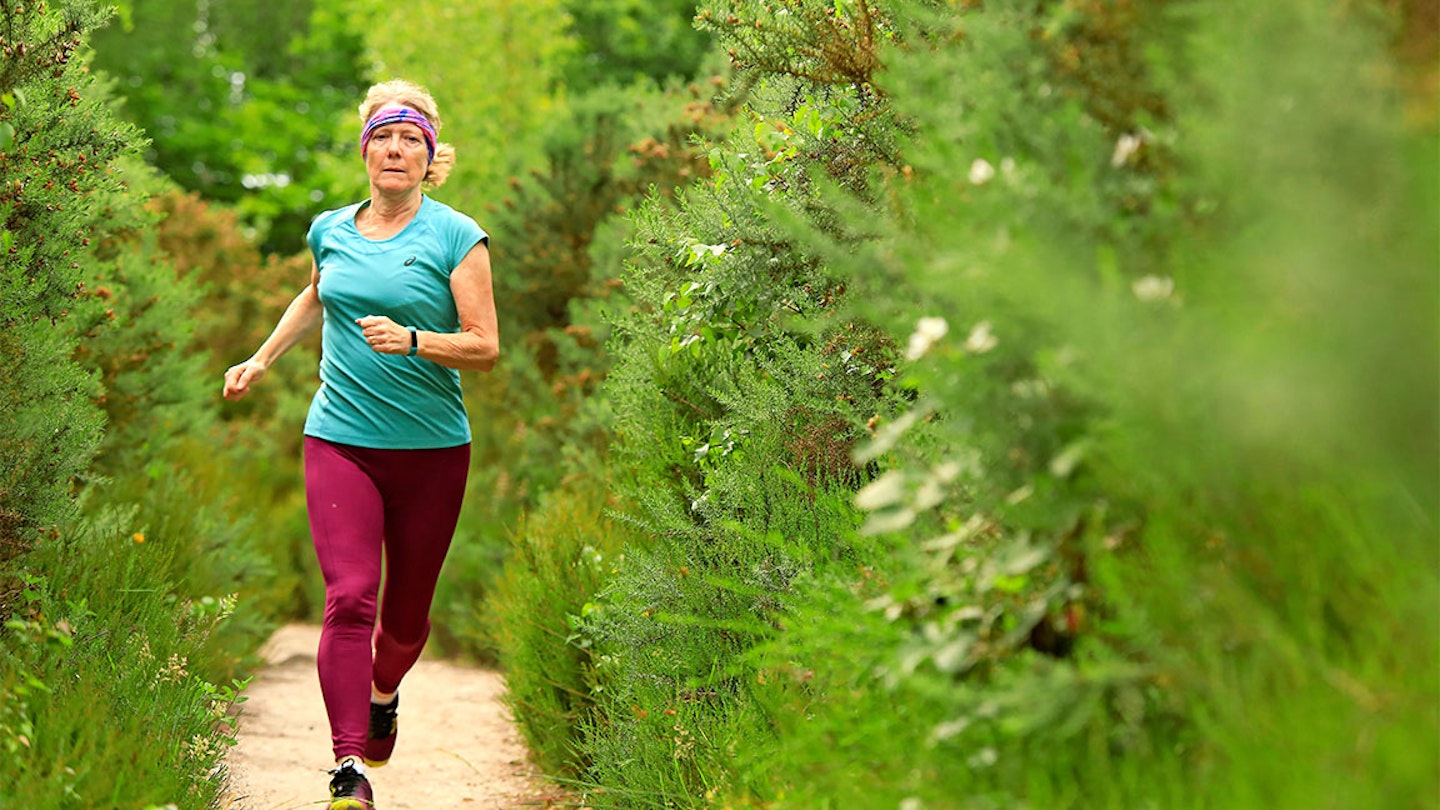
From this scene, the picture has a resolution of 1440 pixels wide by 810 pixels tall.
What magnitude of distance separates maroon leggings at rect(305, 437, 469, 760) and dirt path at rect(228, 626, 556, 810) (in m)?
0.50

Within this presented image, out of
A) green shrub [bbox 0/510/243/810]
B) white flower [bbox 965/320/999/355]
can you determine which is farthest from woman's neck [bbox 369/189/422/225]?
white flower [bbox 965/320/999/355]

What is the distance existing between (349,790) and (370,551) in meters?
0.72

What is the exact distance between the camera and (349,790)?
159 inches

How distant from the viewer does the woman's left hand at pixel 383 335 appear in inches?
163

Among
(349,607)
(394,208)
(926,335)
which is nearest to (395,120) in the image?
(394,208)

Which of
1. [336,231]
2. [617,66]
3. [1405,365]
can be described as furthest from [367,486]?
[617,66]

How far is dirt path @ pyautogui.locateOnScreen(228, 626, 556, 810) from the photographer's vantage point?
16.6ft

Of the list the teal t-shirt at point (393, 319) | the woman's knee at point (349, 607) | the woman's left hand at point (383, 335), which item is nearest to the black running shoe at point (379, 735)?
the woman's knee at point (349, 607)

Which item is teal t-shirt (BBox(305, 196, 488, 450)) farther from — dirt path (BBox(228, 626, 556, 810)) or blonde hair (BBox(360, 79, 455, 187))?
dirt path (BBox(228, 626, 556, 810))

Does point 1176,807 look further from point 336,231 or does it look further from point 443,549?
point 336,231

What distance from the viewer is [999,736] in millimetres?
2377

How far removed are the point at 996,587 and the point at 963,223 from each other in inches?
24.6

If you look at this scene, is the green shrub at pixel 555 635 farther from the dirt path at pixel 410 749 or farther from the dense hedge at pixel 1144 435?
the dense hedge at pixel 1144 435

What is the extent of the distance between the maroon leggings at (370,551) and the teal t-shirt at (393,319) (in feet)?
0.24
